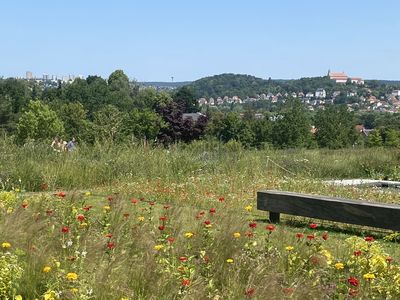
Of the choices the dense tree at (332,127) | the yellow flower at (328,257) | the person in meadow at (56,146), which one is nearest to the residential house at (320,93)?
the dense tree at (332,127)

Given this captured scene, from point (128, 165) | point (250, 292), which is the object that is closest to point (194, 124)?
point (128, 165)

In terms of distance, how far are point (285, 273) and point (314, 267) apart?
0.21 m

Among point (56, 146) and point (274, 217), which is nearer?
point (274, 217)

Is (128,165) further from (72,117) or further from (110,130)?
(72,117)

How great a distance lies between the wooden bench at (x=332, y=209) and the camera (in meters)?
6.79

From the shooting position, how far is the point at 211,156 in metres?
13.8

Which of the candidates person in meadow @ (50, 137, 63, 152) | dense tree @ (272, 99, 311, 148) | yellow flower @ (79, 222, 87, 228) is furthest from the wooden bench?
dense tree @ (272, 99, 311, 148)

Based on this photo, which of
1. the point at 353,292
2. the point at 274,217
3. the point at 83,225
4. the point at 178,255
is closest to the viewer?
the point at 353,292

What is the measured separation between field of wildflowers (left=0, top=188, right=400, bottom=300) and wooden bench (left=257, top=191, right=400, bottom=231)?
1.20 m

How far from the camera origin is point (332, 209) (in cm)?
727

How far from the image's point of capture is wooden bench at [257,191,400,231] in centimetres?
679

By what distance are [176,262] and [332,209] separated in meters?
3.56

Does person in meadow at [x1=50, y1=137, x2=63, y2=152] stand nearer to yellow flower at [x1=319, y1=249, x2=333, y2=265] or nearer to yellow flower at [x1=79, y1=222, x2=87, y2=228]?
yellow flower at [x1=79, y1=222, x2=87, y2=228]

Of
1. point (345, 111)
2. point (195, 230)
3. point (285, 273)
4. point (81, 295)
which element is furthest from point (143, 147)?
point (345, 111)
